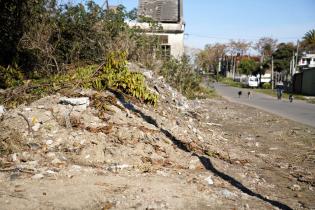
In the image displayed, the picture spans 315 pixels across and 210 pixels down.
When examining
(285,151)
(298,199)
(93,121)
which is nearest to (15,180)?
(93,121)

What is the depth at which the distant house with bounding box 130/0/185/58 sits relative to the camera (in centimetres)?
2228

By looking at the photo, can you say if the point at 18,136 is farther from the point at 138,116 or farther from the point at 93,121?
the point at 138,116

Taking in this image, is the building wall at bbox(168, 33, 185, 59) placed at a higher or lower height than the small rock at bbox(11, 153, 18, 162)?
higher

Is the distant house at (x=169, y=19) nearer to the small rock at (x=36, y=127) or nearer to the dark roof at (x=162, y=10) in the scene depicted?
the dark roof at (x=162, y=10)

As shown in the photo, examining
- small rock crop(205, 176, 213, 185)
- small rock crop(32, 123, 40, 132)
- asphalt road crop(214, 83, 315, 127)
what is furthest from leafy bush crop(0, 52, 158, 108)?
asphalt road crop(214, 83, 315, 127)

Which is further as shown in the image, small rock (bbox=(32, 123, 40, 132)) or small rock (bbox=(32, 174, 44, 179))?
small rock (bbox=(32, 123, 40, 132))

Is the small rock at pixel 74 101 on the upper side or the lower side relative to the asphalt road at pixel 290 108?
upper

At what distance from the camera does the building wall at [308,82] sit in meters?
33.8

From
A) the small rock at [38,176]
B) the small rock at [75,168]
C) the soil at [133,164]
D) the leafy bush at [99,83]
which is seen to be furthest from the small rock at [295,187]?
the leafy bush at [99,83]

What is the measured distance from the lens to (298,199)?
5.14m

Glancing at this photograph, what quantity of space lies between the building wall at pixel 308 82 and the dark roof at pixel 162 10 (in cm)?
1614

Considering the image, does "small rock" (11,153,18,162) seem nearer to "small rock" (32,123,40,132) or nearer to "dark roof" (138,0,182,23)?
"small rock" (32,123,40,132)

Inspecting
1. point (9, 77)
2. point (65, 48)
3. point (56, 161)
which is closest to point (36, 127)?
point (56, 161)

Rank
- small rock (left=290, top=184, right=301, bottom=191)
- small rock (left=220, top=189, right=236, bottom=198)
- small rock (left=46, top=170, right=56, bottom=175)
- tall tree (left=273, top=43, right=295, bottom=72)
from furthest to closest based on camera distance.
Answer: tall tree (left=273, top=43, right=295, bottom=72), small rock (left=290, top=184, right=301, bottom=191), small rock (left=46, top=170, right=56, bottom=175), small rock (left=220, top=189, right=236, bottom=198)
